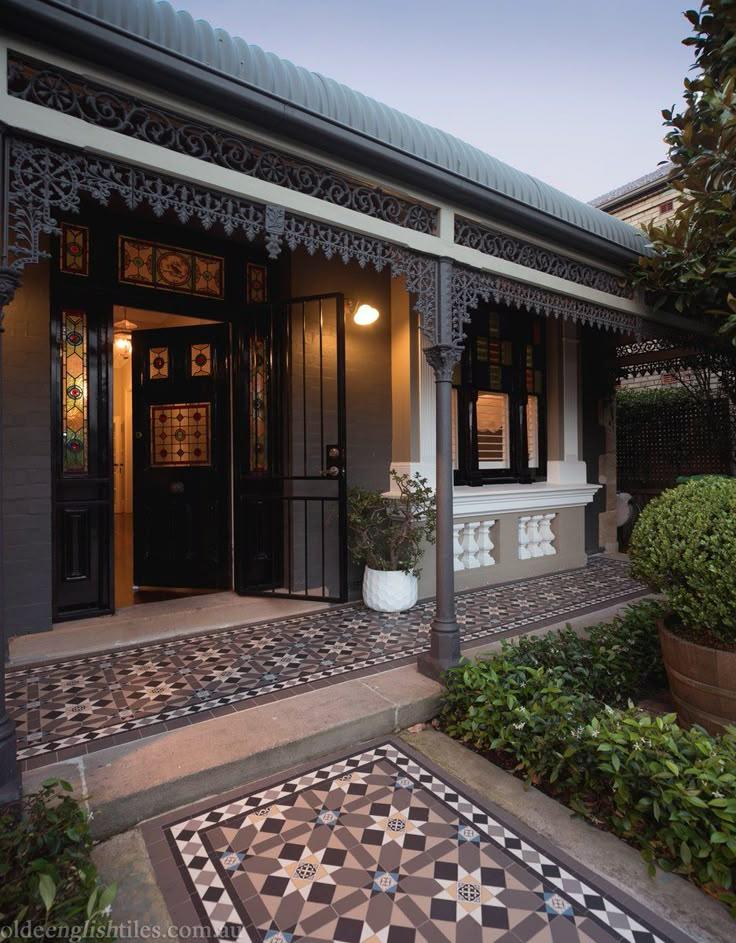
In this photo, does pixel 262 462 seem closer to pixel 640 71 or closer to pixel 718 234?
pixel 718 234

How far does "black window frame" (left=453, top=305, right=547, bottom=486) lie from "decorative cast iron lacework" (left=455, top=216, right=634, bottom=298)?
1424 millimetres

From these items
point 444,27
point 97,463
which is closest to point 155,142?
point 97,463

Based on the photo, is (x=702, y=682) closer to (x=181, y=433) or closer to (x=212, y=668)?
(x=212, y=668)

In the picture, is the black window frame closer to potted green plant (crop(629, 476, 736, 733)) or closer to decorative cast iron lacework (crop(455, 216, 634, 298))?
decorative cast iron lacework (crop(455, 216, 634, 298))

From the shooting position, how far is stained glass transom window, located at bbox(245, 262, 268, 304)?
14.6 ft

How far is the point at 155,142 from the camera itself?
2.08 meters

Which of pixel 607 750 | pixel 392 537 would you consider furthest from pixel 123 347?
pixel 607 750

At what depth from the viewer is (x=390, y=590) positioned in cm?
403

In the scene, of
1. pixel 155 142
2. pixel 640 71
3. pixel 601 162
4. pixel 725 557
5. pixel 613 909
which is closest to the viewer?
pixel 613 909

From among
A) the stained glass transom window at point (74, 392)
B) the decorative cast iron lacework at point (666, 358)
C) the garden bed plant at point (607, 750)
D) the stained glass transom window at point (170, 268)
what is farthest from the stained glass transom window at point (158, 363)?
the decorative cast iron lacework at point (666, 358)

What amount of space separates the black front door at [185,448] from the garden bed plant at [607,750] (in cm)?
266

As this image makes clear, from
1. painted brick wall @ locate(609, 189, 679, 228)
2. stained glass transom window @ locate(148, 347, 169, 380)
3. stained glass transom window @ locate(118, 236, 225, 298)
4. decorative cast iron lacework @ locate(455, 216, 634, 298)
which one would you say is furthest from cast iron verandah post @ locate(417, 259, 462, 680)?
painted brick wall @ locate(609, 189, 679, 228)

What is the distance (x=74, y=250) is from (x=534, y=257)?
121 inches

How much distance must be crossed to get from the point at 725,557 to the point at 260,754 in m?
2.13
